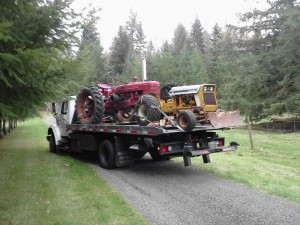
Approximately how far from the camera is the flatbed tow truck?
809 cm

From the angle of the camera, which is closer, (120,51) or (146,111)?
(146,111)

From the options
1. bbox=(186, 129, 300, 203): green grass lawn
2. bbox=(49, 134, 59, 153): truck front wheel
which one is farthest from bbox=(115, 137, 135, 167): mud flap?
bbox=(49, 134, 59, 153): truck front wheel

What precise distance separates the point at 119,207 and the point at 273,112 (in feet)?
58.0

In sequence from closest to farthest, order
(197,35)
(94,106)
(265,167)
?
(265,167)
(94,106)
(197,35)

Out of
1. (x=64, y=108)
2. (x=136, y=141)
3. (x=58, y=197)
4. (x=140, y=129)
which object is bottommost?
(x=58, y=197)

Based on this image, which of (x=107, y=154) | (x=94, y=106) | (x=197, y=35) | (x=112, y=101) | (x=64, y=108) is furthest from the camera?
(x=197, y=35)

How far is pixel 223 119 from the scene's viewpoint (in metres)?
8.25

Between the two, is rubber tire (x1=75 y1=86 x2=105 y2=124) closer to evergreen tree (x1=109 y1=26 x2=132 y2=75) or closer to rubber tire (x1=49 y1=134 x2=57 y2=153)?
rubber tire (x1=49 y1=134 x2=57 y2=153)

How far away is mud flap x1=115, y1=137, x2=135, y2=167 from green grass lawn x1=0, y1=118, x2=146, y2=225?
32.2 inches

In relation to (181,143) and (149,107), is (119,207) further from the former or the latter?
(149,107)

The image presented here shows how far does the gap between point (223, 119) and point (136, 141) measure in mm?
2241

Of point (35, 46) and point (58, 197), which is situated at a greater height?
point (35, 46)

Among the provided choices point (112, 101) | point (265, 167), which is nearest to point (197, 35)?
point (112, 101)

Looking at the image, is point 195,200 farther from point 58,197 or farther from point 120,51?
point 120,51
